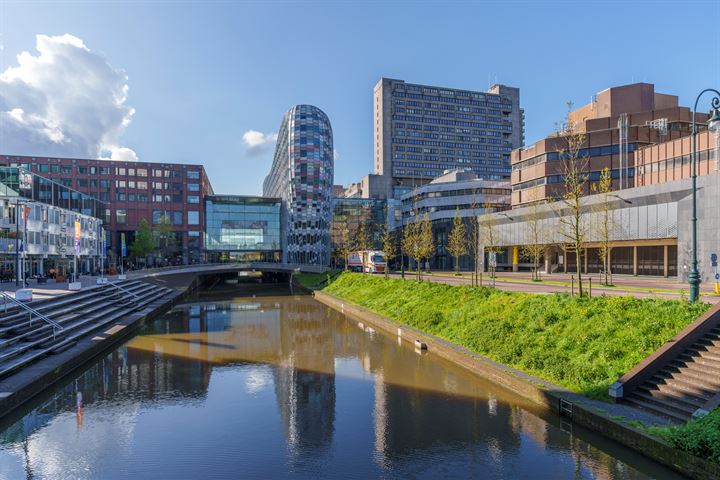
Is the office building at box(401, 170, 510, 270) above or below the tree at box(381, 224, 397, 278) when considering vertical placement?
above

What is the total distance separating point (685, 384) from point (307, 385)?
14.2 metres

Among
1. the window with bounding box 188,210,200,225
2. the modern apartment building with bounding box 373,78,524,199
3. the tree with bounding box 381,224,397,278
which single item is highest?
the modern apartment building with bounding box 373,78,524,199

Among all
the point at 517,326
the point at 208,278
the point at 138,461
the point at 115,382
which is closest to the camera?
the point at 138,461

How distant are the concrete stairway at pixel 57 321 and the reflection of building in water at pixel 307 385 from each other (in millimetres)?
11515

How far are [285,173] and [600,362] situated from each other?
107 metres

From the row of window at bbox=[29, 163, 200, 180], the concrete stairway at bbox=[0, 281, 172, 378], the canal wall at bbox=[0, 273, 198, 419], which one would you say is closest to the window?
the row of window at bbox=[29, 163, 200, 180]

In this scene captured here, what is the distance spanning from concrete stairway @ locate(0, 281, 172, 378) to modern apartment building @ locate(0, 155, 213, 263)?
64.0 meters

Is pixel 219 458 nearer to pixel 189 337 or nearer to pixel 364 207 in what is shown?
pixel 189 337

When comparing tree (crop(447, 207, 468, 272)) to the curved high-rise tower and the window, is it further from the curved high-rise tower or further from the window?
the window

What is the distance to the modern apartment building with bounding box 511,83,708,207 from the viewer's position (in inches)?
2749

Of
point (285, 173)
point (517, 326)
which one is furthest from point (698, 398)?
point (285, 173)

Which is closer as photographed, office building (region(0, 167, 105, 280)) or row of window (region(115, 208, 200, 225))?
office building (region(0, 167, 105, 280))

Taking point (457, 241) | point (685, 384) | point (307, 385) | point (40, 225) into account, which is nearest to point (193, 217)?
point (40, 225)

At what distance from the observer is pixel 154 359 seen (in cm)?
2522
